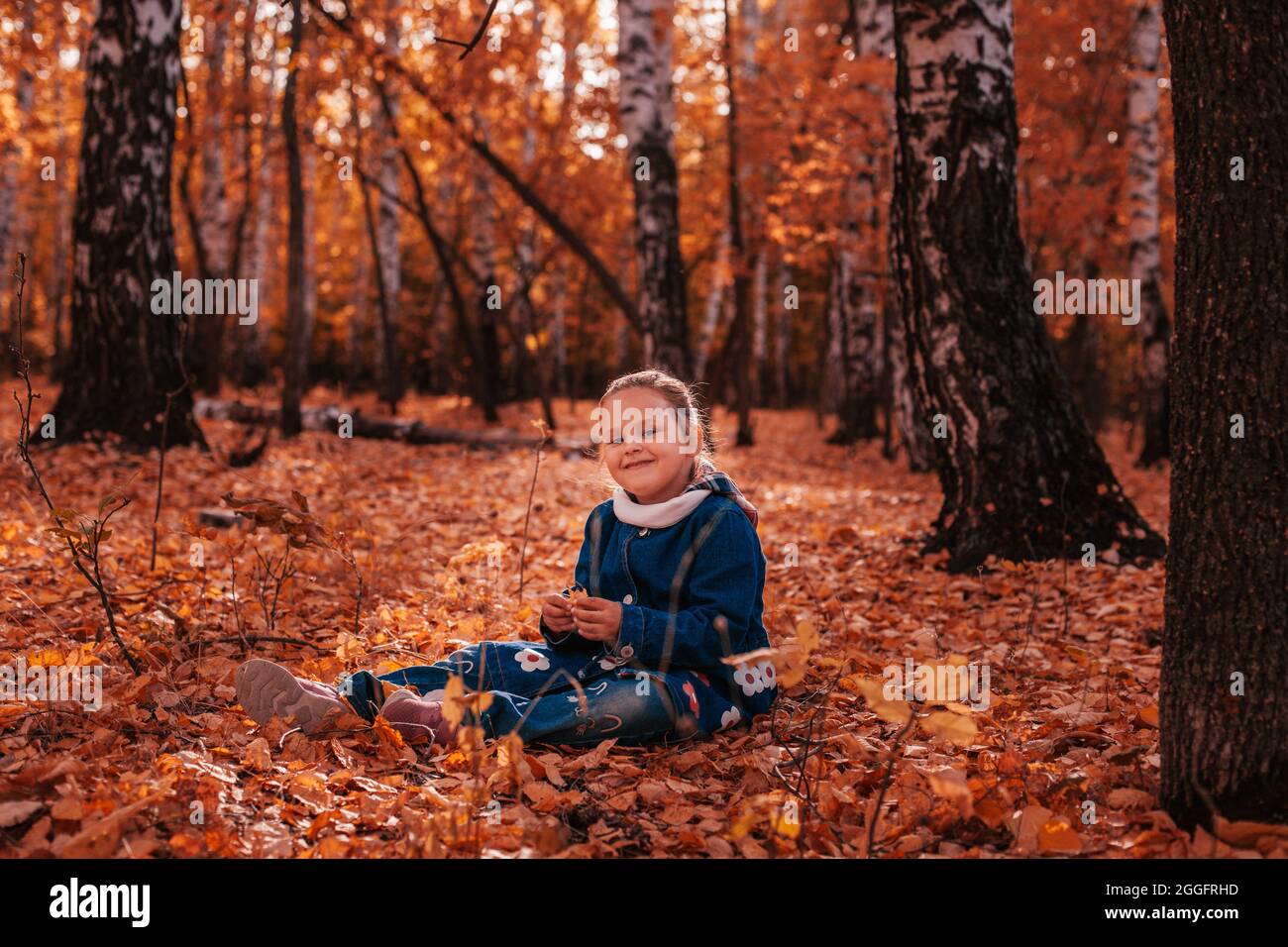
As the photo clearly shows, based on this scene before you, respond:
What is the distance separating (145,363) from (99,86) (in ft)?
6.96

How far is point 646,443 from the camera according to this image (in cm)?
289

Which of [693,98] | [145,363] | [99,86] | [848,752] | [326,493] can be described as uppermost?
[693,98]

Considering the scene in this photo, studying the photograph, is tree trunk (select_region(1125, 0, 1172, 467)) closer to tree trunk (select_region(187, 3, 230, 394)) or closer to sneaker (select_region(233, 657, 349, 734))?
sneaker (select_region(233, 657, 349, 734))

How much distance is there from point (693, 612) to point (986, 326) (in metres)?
2.93

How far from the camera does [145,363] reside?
24.7 feet

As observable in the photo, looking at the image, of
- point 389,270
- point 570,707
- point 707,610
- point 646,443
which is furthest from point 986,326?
point 389,270

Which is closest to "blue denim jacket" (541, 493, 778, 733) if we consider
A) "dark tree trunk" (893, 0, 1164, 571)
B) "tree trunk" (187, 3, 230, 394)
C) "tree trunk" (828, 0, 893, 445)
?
"dark tree trunk" (893, 0, 1164, 571)

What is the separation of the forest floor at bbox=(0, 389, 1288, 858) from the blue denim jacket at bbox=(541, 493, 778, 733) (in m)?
0.15

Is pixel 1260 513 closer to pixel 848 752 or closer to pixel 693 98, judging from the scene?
pixel 848 752

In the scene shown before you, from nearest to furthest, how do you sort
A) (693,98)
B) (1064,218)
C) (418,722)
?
(418,722) < (1064,218) < (693,98)

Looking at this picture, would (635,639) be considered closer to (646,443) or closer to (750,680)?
(750,680)

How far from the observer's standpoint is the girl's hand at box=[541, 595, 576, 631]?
2.93 meters

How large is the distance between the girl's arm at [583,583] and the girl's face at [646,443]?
0.23m
